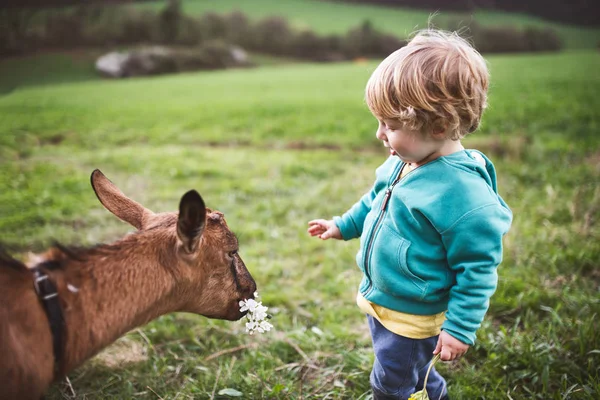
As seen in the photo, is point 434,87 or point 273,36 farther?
point 273,36

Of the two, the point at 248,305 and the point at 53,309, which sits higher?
the point at 53,309

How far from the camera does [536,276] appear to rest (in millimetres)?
4387

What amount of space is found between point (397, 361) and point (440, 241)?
685mm

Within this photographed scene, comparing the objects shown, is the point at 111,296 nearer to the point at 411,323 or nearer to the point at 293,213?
the point at 411,323

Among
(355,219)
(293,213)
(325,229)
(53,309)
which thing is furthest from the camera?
(293,213)

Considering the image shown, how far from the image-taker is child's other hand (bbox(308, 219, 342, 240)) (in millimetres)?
2928

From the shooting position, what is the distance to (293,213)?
6.25 meters

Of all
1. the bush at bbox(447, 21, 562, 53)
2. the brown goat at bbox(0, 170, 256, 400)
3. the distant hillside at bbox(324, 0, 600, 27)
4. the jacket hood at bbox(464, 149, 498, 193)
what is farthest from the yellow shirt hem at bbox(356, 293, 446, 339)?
the bush at bbox(447, 21, 562, 53)

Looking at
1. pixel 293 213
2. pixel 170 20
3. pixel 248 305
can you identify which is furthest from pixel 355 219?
pixel 170 20

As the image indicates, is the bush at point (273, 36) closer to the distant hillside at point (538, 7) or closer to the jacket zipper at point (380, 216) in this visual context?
the distant hillside at point (538, 7)

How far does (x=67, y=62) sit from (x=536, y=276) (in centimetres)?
1540

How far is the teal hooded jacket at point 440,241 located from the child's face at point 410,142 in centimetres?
6

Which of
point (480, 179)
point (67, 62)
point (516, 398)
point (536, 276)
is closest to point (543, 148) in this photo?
point (536, 276)

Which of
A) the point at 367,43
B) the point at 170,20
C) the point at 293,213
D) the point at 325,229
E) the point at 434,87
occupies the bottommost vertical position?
the point at 293,213
